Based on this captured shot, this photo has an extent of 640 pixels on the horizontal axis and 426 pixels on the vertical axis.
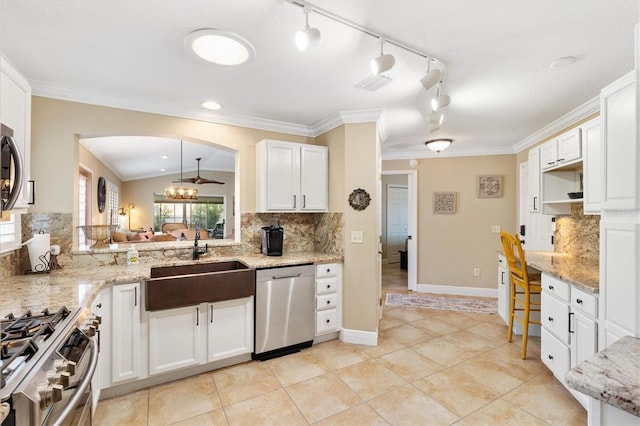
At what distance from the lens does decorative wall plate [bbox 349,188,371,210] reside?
3150 millimetres

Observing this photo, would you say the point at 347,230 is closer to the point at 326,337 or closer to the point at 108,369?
the point at 326,337

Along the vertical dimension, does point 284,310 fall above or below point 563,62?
below

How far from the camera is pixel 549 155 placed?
3.08 m

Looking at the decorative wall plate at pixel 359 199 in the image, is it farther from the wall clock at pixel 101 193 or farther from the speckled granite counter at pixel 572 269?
the wall clock at pixel 101 193

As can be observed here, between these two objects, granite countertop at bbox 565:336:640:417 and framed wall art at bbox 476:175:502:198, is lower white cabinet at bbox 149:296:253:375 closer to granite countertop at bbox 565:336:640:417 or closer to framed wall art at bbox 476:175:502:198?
granite countertop at bbox 565:336:640:417

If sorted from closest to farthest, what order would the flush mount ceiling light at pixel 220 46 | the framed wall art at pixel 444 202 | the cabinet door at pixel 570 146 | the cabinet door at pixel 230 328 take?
1. the flush mount ceiling light at pixel 220 46
2. the cabinet door at pixel 230 328
3. the cabinet door at pixel 570 146
4. the framed wall art at pixel 444 202

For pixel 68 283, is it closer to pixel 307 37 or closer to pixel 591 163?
pixel 307 37

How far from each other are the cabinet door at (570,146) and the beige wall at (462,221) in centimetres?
200

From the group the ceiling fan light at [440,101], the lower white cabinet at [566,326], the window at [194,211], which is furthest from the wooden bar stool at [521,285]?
the window at [194,211]

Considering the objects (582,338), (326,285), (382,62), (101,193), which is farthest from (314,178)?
(101,193)

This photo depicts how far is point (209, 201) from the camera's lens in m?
10.6

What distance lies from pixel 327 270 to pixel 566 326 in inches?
77.9

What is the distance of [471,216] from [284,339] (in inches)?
145

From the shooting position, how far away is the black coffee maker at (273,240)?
10.5ft
